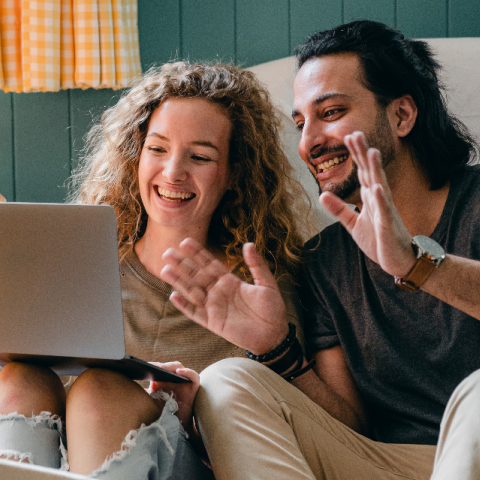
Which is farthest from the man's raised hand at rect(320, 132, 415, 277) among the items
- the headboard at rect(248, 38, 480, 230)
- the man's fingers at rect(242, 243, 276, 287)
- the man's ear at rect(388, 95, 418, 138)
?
the headboard at rect(248, 38, 480, 230)

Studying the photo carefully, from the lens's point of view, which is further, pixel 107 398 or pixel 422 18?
pixel 422 18

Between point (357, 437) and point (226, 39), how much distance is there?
4.40 ft

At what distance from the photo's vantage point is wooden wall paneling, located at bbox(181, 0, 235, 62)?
74.2 inches

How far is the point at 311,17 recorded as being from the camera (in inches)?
73.0

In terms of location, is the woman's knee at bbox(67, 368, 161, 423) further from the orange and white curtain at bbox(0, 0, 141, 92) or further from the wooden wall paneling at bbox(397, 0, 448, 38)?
the wooden wall paneling at bbox(397, 0, 448, 38)

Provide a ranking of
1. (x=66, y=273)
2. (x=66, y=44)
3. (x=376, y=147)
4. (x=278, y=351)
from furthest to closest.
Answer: (x=66, y=44), (x=376, y=147), (x=278, y=351), (x=66, y=273)

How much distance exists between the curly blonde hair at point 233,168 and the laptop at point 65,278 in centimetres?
52

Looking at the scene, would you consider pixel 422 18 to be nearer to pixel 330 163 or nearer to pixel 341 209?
pixel 330 163

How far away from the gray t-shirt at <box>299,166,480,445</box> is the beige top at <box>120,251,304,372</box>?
0.11 meters

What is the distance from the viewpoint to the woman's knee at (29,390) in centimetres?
89

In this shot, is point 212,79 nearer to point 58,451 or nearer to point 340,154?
point 340,154

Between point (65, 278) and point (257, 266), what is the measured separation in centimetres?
32

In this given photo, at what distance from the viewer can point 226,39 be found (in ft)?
6.20

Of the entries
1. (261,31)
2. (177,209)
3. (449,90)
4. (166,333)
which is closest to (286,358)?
(166,333)
